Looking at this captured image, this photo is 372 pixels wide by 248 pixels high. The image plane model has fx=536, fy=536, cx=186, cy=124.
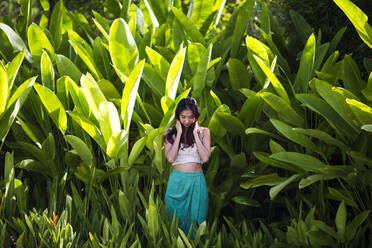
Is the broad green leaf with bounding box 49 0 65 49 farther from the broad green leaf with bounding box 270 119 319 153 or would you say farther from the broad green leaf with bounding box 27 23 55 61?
the broad green leaf with bounding box 270 119 319 153

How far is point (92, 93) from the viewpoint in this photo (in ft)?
9.15

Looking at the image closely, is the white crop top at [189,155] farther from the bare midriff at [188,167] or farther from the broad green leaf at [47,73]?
the broad green leaf at [47,73]

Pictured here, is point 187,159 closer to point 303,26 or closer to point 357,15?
point 357,15

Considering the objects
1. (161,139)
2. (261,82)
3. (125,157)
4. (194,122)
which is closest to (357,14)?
(261,82)

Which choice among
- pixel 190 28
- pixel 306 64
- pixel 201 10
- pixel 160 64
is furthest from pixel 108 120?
pixel 201 10

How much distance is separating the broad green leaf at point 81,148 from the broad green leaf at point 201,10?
4.87 feet

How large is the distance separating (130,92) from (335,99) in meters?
1.04

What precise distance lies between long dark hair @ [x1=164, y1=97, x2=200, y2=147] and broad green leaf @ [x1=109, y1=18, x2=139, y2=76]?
0.61 m

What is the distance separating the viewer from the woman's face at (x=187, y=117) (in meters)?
2.64

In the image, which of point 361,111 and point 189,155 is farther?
point 189,155

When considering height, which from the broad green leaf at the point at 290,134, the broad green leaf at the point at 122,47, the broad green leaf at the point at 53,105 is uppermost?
the broad green leaf at the point at 122,47

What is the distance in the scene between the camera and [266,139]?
3266 mm

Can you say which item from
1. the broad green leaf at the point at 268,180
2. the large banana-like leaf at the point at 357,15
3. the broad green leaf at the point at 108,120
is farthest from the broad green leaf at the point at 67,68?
the large banana-like leaf at the point at 357,15

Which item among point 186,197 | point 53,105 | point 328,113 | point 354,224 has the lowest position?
point 354,224
